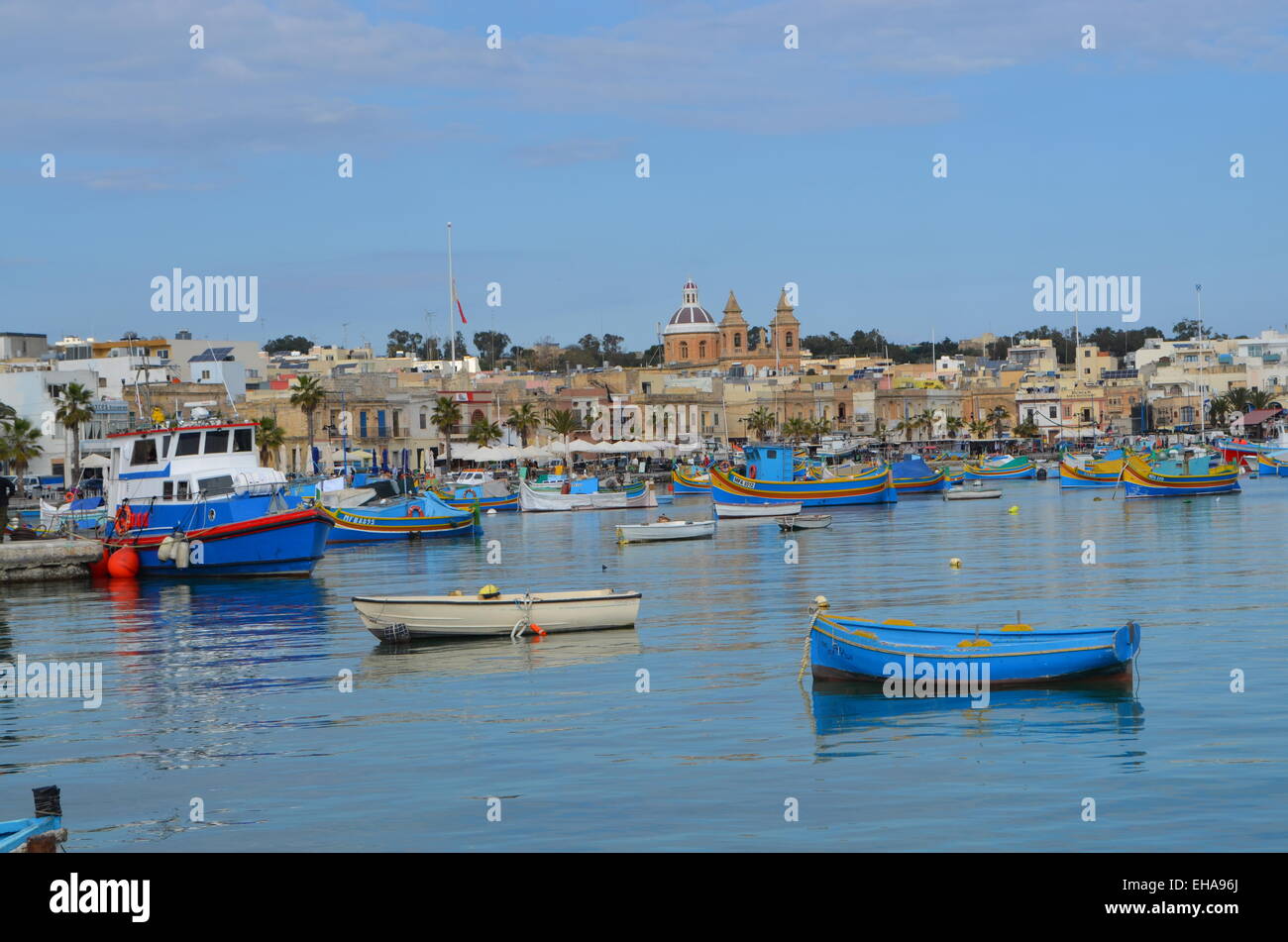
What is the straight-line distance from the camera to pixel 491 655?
2875 centimetres

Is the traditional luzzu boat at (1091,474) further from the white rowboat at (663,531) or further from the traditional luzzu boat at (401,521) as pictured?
the traditional luzzu boat at (401,521)

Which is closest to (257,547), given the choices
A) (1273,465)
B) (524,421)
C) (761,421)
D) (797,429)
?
(524,421)

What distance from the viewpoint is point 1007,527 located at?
6644 centimetres

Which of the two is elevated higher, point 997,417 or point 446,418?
point 446,418

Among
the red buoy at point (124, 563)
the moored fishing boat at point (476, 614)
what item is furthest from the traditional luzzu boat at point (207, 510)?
the moored fishing boat at point (476, 614)

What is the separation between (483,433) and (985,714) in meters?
97.0

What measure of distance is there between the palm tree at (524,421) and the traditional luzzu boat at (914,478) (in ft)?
97.9

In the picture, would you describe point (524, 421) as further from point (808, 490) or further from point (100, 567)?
point (100, 567)

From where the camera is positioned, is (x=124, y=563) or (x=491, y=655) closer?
(x=491, y=655)

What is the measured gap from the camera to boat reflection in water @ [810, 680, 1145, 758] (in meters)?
20.1

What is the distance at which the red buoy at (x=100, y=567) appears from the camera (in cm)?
4884

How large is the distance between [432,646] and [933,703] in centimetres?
1130

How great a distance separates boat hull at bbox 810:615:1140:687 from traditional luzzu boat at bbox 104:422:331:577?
27.5m
